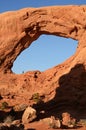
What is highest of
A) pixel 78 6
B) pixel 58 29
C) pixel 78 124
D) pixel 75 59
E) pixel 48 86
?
pixel 78 6

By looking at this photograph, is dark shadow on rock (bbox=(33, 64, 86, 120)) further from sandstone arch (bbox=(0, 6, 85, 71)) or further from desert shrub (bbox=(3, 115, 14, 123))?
desert shrub (bbox=(3, 115, 14, 123))

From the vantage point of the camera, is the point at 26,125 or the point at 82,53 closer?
the point at 26,125

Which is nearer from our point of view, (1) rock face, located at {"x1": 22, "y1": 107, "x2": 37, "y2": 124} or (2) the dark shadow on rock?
(1) rock face, located at {"x1": 22, "y1": 107, "x2": 37, "y2": 124}

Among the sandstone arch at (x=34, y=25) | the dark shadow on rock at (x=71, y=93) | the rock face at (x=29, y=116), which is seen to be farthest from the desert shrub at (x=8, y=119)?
the sandstone arch at (x=34, y=25)

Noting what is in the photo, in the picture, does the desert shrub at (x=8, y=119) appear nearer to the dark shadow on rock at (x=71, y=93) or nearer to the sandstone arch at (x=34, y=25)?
the dark shadow on rock at (x=71, y=93)

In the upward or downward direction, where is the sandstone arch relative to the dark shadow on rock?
upward

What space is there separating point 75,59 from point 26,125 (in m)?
9.04

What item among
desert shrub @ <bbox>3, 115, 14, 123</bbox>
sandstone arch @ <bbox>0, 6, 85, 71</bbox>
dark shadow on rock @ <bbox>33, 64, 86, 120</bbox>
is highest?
sandstone arch @ <bbox>0, 6, 85, 71</bbox>

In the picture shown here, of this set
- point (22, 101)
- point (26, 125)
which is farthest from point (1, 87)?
point (26, 125)

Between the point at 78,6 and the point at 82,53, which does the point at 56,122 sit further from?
the point at 78,6

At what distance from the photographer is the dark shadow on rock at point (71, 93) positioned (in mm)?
28297

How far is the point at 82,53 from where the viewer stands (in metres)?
28.4

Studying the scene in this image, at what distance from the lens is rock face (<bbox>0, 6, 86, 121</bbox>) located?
28.3 m

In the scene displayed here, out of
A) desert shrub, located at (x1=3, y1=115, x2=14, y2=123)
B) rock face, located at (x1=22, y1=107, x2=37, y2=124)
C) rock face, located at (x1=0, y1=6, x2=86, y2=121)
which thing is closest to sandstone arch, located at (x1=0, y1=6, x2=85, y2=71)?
rock face, located at (x1=0, y1=6, x2=86, y2=121)
